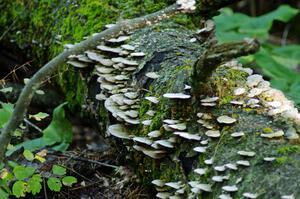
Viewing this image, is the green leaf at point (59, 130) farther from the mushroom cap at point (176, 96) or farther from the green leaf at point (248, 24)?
the green leaf at point (248, 24)

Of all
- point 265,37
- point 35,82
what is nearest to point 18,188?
point 35,82

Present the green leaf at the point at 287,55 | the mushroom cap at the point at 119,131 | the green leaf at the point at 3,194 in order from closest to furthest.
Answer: the green leaf at the point at 3,194
the mushroom cap at the point at 119,131
the green leaf at the point at 287,55

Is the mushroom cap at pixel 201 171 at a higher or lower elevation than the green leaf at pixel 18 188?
higher

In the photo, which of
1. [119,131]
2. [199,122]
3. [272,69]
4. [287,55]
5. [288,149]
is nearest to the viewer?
[288,149]

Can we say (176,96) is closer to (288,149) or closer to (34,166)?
(288,149)

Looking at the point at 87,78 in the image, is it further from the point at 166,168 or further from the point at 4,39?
the point at 4,39

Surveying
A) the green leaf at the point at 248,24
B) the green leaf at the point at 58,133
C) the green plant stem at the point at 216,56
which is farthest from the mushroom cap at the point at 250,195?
the green leaf at the point at 248,24

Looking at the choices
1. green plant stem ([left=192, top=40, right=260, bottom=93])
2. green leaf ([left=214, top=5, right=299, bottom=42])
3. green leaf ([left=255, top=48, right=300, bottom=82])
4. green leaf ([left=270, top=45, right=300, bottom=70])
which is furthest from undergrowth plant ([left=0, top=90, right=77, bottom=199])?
green leaf ([left=270, top=45, right=300, bottom=70])
